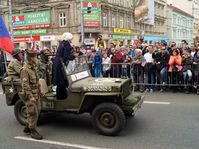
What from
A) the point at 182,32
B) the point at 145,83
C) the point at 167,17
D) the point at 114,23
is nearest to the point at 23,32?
the point at 114,23

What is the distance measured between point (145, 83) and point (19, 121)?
5707 mm

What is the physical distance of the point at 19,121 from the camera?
6.82 meters

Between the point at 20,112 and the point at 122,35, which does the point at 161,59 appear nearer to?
the point at 20,112

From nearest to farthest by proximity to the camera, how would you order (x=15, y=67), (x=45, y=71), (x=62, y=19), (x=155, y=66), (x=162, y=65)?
(x=15, y=67)
(x=45, y=71)
(x=162, y=65)
(x=155, y=66)
(x=62, y=19)

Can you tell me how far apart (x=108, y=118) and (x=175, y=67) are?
215 inches

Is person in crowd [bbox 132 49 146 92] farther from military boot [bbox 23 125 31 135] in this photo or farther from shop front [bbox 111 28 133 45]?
shop front [bbox 111 28 133 45]

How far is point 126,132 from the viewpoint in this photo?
20.1ft

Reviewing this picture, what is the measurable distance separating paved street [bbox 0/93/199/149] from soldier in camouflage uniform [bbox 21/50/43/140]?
1.03 feet

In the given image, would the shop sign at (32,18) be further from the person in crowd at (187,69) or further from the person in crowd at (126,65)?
the person in crowd at (187,69)

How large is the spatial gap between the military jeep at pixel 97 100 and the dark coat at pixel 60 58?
4.0 inches

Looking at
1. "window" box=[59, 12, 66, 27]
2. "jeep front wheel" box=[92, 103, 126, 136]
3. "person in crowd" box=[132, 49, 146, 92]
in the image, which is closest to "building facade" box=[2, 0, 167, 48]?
"window" box=[59, 12, 66, 27]

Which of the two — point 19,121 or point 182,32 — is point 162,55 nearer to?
point 19,121

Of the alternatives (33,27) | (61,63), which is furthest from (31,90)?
(33,27)

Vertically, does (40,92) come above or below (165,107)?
above
